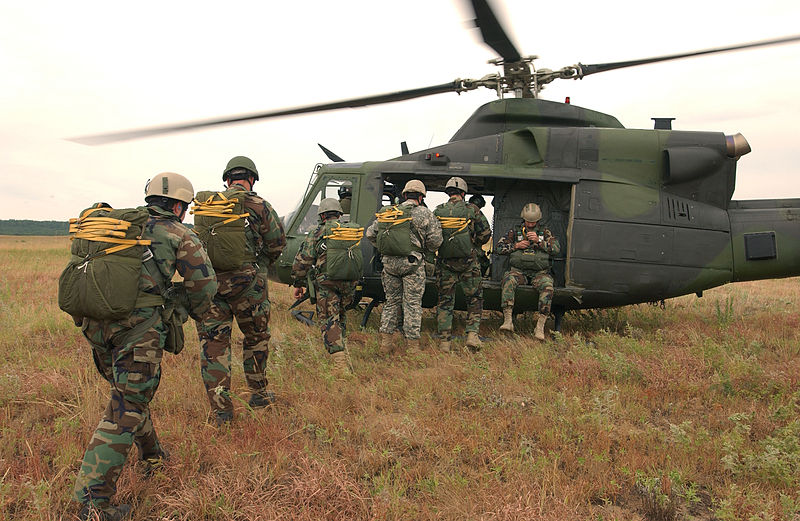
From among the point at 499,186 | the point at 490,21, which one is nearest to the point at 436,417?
the point at 490,21

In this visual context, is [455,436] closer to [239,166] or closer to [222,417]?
[222,417]

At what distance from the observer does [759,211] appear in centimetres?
614

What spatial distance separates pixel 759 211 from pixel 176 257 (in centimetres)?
685

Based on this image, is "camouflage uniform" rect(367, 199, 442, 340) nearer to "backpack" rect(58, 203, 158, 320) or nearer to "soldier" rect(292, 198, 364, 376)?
"soldier" rect(292, 198, 364, 376)

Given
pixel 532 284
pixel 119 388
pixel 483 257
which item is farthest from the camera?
pixel 483 257

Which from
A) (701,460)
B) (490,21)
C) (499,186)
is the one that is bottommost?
(701,460)

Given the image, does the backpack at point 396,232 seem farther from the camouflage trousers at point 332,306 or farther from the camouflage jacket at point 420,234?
the camouflage trousers at point 332,306

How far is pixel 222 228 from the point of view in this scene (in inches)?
143

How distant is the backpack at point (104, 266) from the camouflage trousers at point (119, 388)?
0.44 ft

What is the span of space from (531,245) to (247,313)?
3.71 meters

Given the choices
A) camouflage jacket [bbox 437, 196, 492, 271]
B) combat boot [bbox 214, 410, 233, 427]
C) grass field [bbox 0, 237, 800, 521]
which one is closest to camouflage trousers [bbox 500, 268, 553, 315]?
camouflage jacket [bbox 437, 196, 492, 271]

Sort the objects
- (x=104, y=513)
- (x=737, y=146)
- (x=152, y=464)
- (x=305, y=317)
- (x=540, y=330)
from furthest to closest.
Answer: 1. (x=305, y=317)
2. (x=737, y=146)
3. (x=540, y=330)
4. (x=152, y=464)
5. (x=104, y=513)

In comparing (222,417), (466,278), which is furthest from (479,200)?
(222,417)

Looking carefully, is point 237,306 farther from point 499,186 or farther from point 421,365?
point 499,186
